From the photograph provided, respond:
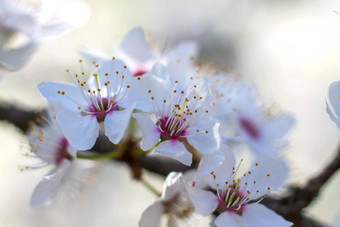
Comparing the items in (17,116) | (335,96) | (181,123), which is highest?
(335,96)

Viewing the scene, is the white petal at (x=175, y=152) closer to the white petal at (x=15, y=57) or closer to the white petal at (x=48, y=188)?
the white petal at (x=48, y=188)

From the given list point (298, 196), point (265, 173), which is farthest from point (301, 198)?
point (265, 173)

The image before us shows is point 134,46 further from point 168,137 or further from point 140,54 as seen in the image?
point 168,137

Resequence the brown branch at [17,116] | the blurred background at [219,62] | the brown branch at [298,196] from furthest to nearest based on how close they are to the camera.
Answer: the blurred background at [219,62], the brown branch at [17,116], the brown branch at [298,196]

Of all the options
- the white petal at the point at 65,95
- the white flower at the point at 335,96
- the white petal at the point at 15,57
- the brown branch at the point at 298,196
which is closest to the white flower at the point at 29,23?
the white petal at the point at 15,57

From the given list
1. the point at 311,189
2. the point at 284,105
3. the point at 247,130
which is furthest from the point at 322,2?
the point at 311,189

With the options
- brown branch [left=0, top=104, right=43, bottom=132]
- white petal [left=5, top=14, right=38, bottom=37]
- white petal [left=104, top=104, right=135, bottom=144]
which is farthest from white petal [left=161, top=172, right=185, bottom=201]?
white petal [left=5, top=14, right=38, bottom=37]

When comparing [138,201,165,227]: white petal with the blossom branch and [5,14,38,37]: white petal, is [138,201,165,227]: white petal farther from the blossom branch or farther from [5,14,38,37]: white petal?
[5,14,38,37]: white petal
